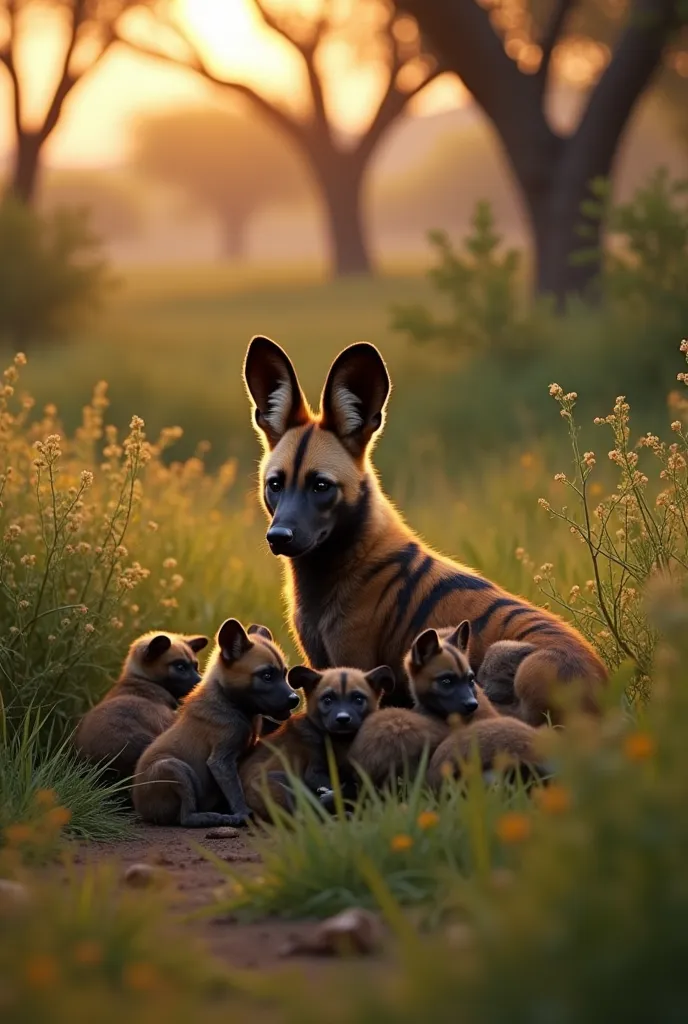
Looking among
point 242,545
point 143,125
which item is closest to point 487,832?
point 242,545

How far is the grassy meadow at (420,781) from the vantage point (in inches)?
118

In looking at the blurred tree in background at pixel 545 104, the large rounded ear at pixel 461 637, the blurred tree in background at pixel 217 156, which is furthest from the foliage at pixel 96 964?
the blurred tree in background at pixel 217 156

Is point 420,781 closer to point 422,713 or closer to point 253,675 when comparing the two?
point 422,713

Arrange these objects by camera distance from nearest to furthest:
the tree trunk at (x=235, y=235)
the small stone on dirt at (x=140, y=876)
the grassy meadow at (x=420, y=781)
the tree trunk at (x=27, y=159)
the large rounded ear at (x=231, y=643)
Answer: the grassy meadow at (x=420, y=781), the small stone on dirt at (x=140, y=876), the large rounded ear at (x=231, y=643), the tree trunk at (x=27, y=159), the tree trunk at (x=235, y=235)

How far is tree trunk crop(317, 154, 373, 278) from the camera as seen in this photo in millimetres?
40531

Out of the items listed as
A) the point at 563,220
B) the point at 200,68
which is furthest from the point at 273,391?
the point at 200,68

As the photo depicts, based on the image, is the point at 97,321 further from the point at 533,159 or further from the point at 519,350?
the point at 519,350

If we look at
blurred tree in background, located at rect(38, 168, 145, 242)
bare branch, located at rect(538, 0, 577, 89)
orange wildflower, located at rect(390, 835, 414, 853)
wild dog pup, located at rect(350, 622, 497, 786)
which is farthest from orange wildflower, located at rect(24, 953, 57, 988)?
blurred tree in background, located at rect(38, 168, 145, 242)

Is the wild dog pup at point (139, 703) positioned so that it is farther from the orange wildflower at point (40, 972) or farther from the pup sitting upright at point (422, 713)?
the orange wildflower at point (40, 972)

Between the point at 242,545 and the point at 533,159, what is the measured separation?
10.9m

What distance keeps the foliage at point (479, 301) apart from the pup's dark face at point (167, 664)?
844 centimetres

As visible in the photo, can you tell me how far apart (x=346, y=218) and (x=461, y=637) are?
3636cm

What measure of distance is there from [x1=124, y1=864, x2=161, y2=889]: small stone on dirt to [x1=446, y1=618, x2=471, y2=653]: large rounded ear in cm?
155

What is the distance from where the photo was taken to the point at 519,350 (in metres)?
15.3
